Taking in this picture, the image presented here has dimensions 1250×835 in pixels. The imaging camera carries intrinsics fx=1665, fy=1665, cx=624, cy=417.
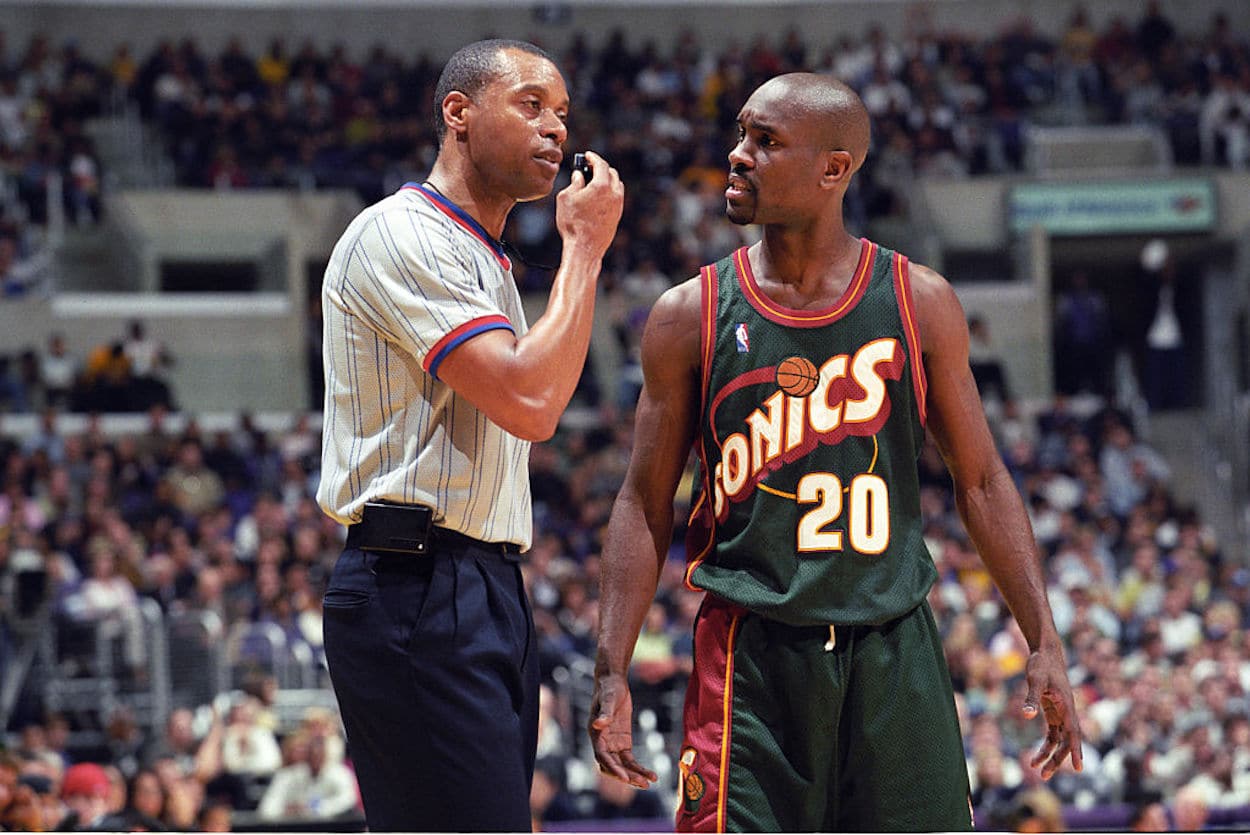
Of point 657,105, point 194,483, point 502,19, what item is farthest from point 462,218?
point 502,19

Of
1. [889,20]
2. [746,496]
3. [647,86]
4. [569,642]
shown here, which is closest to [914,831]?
[746,496]

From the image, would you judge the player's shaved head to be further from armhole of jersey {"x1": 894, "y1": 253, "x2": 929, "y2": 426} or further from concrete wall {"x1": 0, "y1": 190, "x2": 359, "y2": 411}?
concrete wall {"x1": 0, "y1": 190, "x2": 359, "y2": 411}

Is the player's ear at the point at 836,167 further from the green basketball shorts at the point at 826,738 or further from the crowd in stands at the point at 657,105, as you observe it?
the crowd in stands at the point at 657,105

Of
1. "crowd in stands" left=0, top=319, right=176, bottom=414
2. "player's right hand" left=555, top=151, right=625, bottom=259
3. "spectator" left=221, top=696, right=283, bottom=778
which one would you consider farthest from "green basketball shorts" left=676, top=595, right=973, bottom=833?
"crowd in stands" left=0, top=319, right=176, bottom=414

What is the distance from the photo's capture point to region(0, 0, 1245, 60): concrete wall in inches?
961

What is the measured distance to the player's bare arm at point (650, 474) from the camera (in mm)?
3779

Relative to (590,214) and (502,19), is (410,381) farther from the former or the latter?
(502,19)

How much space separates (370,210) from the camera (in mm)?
3494

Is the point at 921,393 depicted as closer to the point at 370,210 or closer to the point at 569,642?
the point at 370,210

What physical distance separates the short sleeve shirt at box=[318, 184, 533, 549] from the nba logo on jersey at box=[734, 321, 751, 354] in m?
0.57

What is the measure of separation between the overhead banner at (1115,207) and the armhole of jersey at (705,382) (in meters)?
18.5

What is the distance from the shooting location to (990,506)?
12.7 feet

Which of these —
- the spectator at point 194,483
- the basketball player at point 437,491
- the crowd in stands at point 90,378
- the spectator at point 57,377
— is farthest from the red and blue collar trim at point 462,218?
the spectator at point 57,377

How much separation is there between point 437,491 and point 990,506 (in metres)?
1.34
